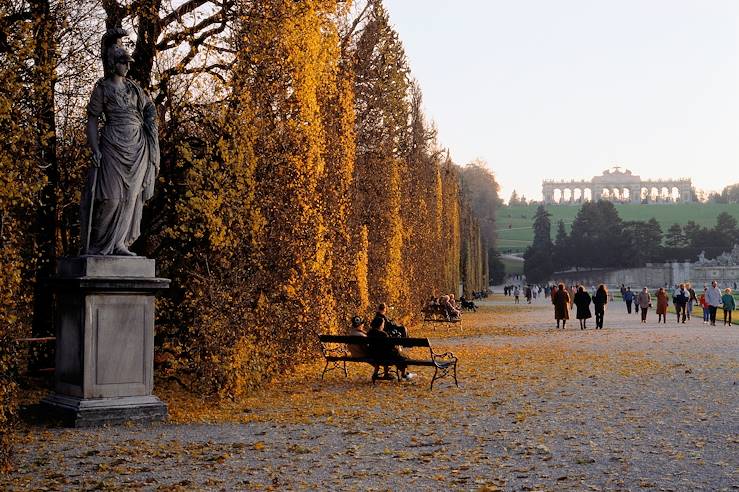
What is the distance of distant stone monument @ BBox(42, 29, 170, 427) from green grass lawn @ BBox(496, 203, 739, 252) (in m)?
139

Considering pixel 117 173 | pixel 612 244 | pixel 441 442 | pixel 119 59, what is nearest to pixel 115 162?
pixel 117 173

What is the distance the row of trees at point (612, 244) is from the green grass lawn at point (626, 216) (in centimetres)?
2413

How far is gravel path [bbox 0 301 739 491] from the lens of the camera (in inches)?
271

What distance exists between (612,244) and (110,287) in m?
110

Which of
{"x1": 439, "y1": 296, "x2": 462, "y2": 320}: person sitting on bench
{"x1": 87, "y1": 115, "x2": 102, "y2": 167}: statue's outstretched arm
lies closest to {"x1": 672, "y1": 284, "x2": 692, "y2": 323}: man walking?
{"x1": 439, "y1": 296, "x2": 462, "y2": 320}: person sitting on bench

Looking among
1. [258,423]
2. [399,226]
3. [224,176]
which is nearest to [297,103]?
[224,176]

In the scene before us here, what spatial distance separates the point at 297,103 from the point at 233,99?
1803 mm

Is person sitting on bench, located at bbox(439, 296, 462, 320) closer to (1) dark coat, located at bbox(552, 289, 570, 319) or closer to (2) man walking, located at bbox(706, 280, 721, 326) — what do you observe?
(1) dark coat, located at bbox(552, 289, 570, 319)

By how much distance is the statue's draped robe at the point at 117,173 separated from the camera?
31.6 feet

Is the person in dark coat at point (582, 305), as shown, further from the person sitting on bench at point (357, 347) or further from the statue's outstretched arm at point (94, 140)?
the statue's outstretched arm at point (94, 140)

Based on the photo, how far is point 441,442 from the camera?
336 inches

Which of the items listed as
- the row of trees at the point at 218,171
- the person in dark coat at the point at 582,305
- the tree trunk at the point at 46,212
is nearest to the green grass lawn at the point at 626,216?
the person in dark coat at the point at 582,305

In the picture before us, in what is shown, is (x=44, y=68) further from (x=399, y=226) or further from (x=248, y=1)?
(x=399, y=226)

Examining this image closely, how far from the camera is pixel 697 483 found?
6695mm
